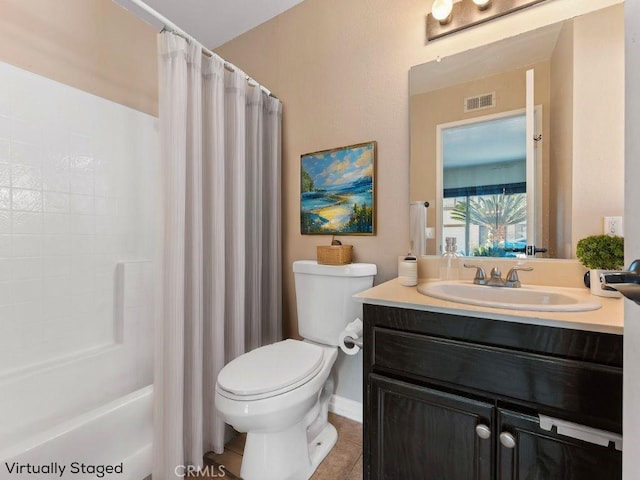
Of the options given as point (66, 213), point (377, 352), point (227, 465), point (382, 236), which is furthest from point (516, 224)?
point (66, 213)

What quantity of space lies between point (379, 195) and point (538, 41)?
0.89 meters

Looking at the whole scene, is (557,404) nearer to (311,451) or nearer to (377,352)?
(377,352)

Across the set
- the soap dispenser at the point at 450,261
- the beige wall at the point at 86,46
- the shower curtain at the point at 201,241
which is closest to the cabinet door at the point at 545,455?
the soap dispenser at the point at 450,261

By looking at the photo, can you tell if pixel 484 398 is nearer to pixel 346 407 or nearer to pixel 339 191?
pixel 346 407

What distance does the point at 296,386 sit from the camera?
3.65ft

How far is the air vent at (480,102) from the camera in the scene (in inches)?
50.0

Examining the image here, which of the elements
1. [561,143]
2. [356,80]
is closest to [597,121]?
[561,143]

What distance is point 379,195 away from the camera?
1.56m

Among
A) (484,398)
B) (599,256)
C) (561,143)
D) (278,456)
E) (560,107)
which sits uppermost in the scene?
(560,107)

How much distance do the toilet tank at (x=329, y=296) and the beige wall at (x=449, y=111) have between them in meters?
0.38

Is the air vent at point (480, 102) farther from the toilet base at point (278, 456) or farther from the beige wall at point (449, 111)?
the toilet base at point (278, 456)

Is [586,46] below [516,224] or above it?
above

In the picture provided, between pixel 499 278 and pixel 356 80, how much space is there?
125cm

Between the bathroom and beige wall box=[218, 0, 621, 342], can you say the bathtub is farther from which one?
beige wall box=[218, 0, 621, 342]
